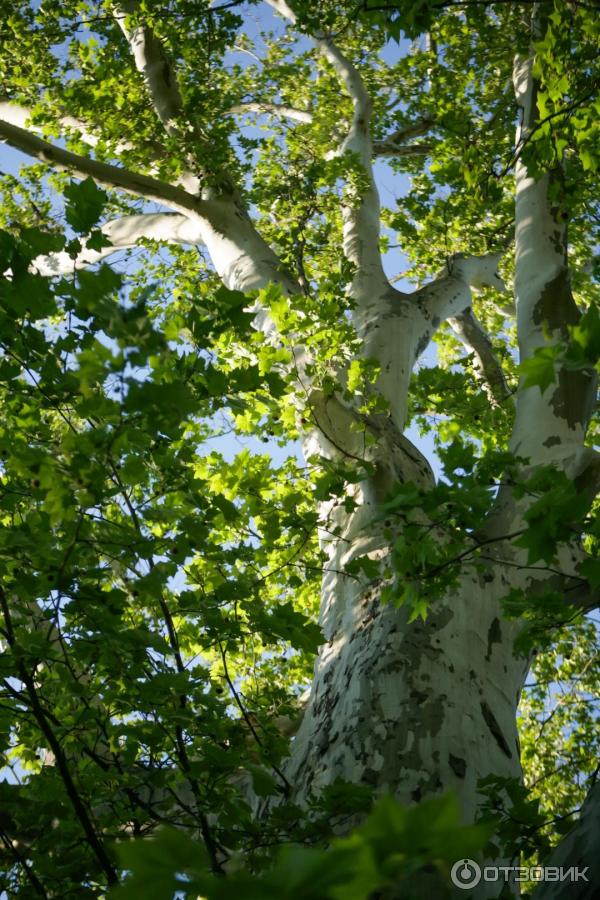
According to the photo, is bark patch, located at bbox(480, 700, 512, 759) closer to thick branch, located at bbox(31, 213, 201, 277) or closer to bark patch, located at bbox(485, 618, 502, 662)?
bark patch, located at bbox(485, 618, 502, 662)

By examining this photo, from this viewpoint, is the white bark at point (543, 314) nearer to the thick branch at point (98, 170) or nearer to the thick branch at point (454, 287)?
the thick branch at point (454, 287)

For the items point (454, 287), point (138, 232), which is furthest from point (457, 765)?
point (138, 232)

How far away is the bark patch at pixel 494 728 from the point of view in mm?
2934

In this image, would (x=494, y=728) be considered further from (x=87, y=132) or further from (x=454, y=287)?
(x=87, y=132)

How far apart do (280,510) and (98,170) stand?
3564 millimetres

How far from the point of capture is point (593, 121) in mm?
3875

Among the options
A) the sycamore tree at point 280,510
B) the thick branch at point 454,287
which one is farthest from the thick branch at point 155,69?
the thick branch at point 454,287

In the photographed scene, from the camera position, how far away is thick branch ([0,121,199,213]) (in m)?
5.28

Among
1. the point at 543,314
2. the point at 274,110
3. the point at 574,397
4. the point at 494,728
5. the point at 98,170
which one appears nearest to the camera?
the point at 494,728

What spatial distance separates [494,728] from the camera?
117 inches

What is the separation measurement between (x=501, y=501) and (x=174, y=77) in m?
4.85

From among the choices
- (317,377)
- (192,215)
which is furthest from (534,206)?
(192,215)

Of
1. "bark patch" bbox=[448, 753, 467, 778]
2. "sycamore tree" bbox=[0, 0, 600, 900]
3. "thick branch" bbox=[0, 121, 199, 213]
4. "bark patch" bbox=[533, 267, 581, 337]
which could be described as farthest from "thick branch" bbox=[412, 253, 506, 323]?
"bark patch" bbox=[448, 753, 467, 778]

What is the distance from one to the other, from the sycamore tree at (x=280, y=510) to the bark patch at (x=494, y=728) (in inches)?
0.5
